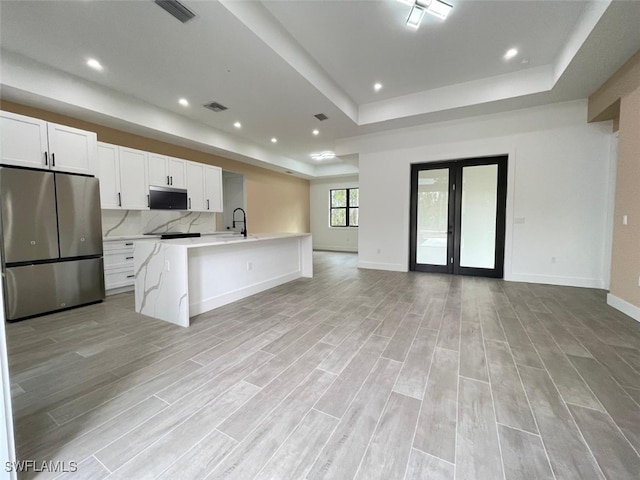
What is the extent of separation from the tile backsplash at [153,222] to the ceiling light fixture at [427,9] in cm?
539

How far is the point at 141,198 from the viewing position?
15.8 feet

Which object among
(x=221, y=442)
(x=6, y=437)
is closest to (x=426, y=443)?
(x=221, y=442)

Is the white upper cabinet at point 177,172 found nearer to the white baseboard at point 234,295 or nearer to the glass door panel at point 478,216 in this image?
the white baseboard at point 234,295

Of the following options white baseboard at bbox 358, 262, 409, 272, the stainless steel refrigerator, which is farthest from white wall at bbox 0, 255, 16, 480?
white baseboard at bbox 358, 262, 409, 272

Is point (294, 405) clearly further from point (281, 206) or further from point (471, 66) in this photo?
point (281, 206)

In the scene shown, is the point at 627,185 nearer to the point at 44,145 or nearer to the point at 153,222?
the point at 44,145

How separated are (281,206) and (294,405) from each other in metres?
7.81

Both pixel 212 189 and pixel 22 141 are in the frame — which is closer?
pixel 22 141

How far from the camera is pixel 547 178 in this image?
4.73 m

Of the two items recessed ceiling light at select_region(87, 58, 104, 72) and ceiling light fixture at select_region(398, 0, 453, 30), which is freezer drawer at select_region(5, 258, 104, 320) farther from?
ceiling light fixture at select_region(398, 0, 453, 30)

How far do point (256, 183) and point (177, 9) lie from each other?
221 inches

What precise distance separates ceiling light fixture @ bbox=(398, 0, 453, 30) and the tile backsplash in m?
5.39

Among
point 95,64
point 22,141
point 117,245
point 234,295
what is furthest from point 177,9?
point 117,245

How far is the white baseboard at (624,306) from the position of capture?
10.1 feet
